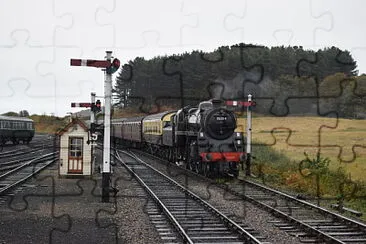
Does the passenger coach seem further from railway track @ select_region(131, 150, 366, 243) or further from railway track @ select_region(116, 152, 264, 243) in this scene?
railway track @ select_region(131, 150, 366, 243)

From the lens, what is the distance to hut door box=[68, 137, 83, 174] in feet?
75.4

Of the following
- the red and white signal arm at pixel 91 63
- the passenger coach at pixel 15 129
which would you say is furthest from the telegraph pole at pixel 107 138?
the passenger coach at pixel 15 129

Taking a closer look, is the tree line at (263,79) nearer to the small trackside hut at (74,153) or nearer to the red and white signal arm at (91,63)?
the red and white signal arm at (91,63)

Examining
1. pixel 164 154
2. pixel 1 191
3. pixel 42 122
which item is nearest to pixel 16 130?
pixel 164 154

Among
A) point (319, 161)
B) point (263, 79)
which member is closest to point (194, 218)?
point (263, 79)

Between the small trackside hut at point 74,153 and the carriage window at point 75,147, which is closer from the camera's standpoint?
the small trackside hut at point 74,153

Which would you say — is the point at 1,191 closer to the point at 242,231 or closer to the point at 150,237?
the point at 150,237

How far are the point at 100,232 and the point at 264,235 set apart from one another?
3449 mm

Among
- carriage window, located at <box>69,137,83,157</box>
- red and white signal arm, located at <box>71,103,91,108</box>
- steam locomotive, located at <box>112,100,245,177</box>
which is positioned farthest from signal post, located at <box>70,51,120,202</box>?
red and white signal arm, located at <box>71,103,91,108</box>

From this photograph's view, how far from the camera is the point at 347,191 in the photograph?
18.0 metres

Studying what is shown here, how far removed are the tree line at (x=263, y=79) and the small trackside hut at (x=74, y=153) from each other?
2911 millimetres

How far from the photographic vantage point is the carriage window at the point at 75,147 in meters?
23.1

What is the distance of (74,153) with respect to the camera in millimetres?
23234

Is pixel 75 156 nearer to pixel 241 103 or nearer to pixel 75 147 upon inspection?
pixel 75 147
